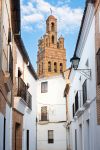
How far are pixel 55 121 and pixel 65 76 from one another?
4707 millimetres

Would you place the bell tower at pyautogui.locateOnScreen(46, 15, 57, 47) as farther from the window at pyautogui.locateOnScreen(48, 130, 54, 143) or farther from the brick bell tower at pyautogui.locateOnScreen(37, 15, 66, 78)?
the window at pyautogui.locateOnScreen(48, 130, 54, 143)

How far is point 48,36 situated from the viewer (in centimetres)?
7350

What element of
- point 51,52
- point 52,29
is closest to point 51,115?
point 51,52

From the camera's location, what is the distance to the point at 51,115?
1439 inches

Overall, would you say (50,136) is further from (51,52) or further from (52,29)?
(52,29)

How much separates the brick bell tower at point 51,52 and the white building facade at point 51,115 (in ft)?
101

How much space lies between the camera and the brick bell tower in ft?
230

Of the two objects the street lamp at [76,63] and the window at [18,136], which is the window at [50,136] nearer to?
the window at [18,136]

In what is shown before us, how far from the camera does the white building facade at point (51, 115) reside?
117ft

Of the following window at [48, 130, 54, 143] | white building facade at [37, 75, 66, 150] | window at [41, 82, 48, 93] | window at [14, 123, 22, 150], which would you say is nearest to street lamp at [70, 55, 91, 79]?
window at [14, 123, 22, 150]

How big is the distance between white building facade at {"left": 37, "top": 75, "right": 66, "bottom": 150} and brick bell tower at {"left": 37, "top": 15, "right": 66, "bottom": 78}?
30.8 m

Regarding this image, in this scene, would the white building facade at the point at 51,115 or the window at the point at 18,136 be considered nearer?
the window at the point at 18,136

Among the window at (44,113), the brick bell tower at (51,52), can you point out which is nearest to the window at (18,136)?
the window at (44,113)

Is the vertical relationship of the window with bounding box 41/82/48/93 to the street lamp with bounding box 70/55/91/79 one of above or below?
above
